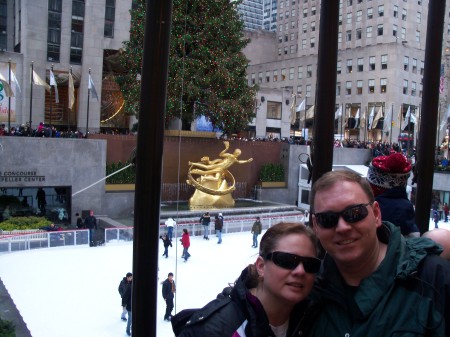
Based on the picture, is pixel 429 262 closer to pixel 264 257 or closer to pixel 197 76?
pixel 264 257

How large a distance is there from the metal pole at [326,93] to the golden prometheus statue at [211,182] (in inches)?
746

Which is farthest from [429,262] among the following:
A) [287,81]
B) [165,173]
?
[287,81]

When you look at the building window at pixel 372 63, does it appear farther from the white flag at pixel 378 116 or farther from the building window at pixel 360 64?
the white flag at pixel 378 116

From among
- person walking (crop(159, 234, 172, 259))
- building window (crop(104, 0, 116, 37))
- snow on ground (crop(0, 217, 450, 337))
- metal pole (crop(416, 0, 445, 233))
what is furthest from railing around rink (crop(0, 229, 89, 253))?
building window (crop(104, 0, 116, 37))

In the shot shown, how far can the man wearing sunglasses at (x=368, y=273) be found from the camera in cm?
146

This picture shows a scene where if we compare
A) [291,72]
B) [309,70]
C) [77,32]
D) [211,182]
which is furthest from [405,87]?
[77,32]

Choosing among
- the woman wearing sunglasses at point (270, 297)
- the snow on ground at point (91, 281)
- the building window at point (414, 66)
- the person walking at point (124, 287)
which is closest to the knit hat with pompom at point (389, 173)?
the woman wearing sunglasses at point (270, 297)

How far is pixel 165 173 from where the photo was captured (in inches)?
890

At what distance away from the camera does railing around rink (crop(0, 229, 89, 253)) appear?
14.6 metres

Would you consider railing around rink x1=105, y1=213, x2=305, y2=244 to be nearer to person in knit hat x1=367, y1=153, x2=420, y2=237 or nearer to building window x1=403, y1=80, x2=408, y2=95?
person in knit hat x1=367, y1=153, x2=420, y2=237

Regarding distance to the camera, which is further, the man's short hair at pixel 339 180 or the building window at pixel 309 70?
the building window at pixel 309 70

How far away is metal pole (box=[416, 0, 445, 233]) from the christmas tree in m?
19.1

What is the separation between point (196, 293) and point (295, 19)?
104 ft

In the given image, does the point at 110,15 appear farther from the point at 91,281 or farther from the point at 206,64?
the point at 91,281
